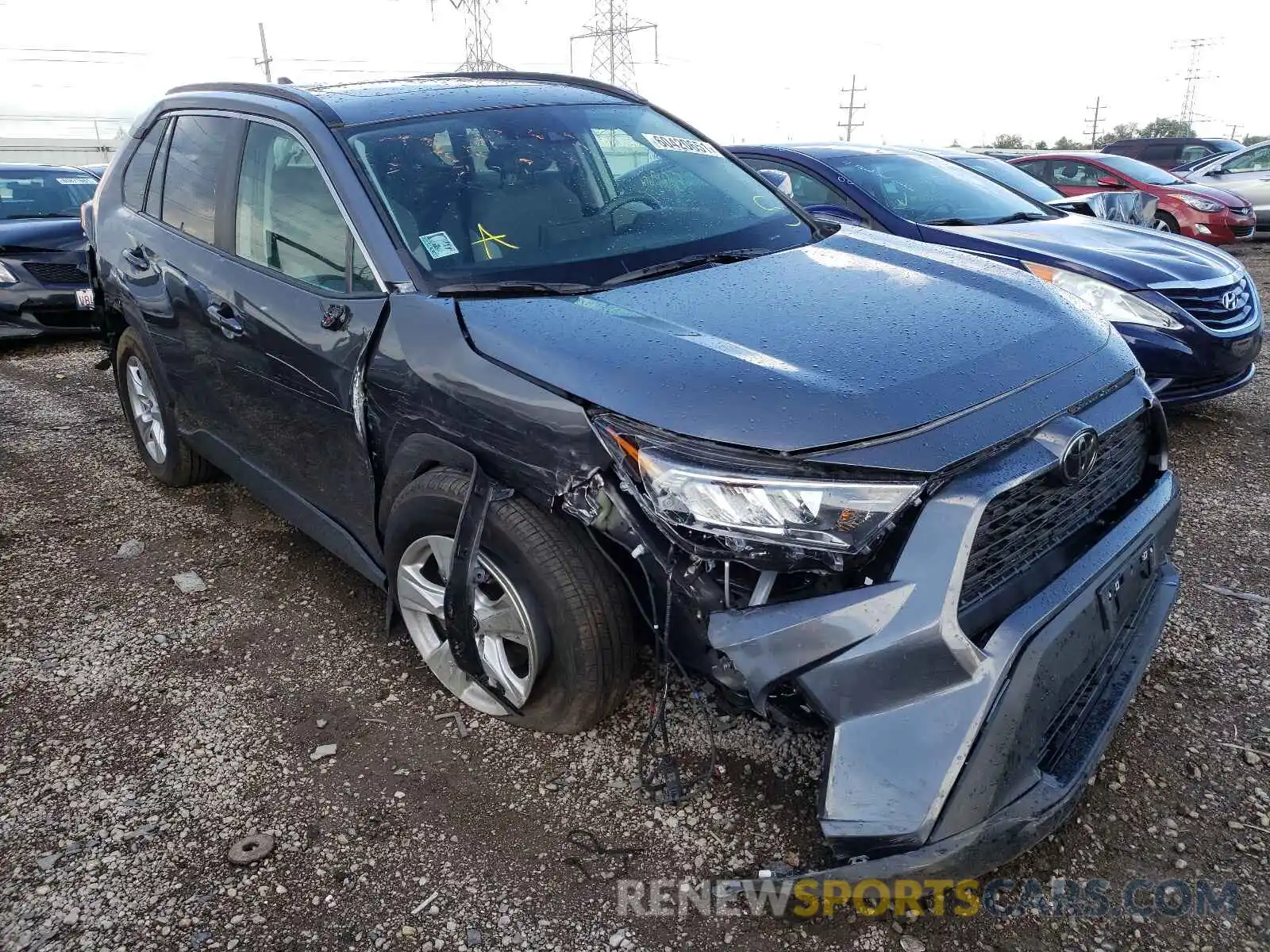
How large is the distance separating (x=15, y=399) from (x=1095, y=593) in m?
6.67

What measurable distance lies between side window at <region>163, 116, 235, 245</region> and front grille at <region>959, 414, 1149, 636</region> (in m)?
2.87

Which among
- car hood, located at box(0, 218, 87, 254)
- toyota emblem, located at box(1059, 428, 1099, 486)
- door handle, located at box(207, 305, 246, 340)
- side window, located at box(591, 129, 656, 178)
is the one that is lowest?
car hood, located at box(0, 218, 87, 254)

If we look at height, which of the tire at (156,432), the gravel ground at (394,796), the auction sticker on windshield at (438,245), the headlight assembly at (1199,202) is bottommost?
the gravel ground at (394,796)

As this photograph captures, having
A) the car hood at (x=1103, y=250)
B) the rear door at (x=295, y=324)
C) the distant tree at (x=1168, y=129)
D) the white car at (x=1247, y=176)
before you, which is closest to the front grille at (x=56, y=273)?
the rear door at (x=295, y=324)

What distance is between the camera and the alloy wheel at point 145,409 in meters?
4.14

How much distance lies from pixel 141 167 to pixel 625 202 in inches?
94.6

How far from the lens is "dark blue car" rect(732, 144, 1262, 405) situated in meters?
4.38

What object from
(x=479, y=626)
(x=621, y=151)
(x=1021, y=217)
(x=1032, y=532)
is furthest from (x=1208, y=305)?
(x=479, y=626)

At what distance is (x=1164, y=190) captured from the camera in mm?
11078

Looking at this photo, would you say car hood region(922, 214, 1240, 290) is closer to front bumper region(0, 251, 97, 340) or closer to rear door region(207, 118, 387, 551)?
rear door region(207, 118, 387, 551)

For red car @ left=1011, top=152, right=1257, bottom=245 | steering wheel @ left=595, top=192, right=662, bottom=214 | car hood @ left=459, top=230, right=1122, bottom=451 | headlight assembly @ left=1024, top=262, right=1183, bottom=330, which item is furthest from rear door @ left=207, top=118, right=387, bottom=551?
red car @ left=1011, top=152, right=1257, bottom=245

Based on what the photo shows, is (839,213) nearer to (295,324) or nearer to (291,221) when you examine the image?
(291,221)

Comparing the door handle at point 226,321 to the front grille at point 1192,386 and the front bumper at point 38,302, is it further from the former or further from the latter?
the front bumper at point 38,302

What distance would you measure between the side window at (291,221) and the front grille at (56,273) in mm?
5278
